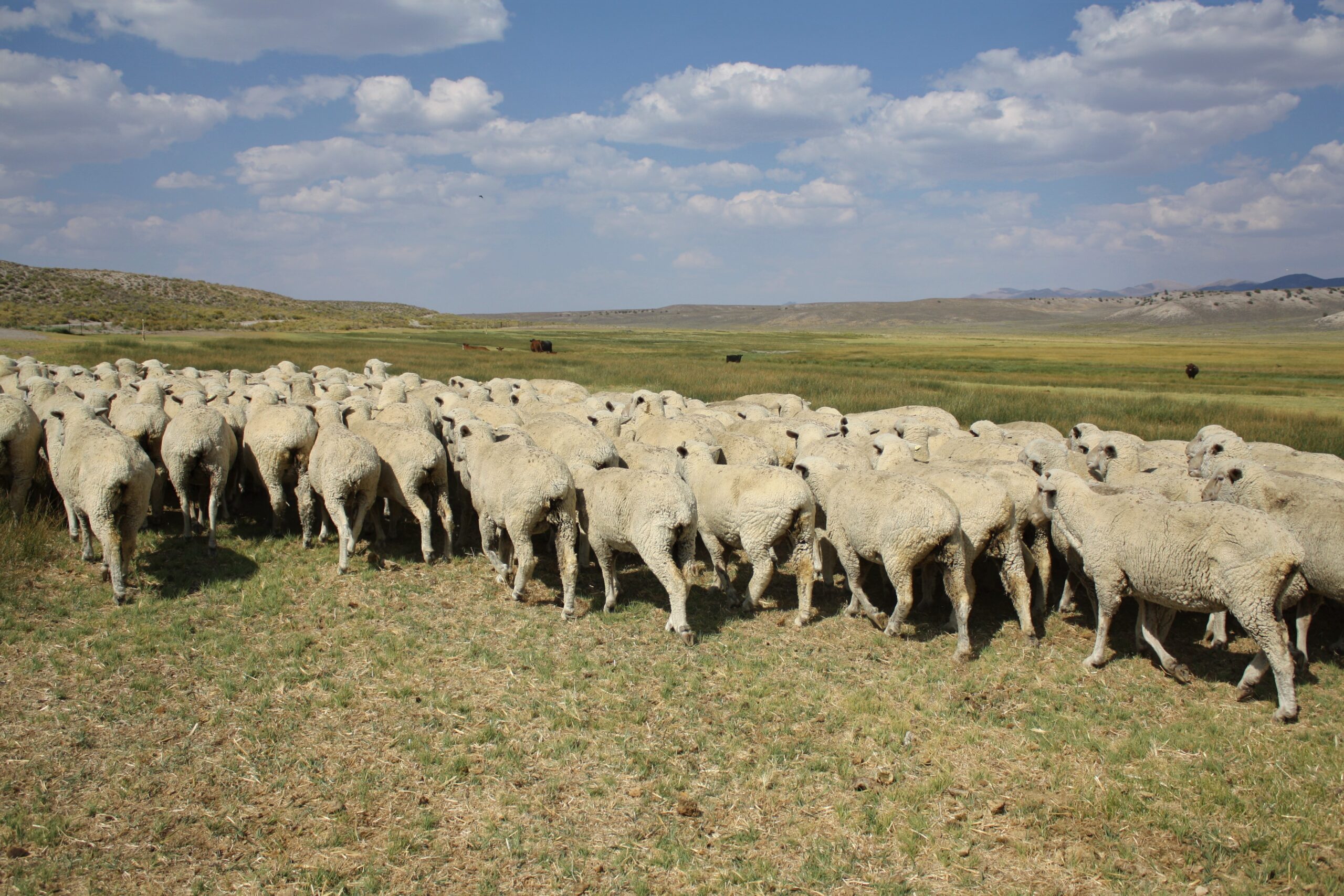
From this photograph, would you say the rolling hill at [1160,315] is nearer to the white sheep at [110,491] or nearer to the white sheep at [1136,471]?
the white sheep at [1136,471]

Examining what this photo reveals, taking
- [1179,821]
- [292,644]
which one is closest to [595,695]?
[292,644]

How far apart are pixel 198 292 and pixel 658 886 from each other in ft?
409

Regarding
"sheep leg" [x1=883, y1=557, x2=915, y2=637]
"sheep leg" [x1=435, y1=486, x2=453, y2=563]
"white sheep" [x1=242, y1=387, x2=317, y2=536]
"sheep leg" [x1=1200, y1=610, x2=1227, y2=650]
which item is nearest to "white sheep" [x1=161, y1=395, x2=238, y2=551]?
"white sheep" [x1=242, y1=387, x2=317, y2=536]

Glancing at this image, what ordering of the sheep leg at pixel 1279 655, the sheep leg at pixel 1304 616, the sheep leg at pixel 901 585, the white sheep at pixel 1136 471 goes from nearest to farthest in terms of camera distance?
the sheep leg at pixel 1279 655
the sheep leg at pixel 1304 616
the sheep leg at pixel 901 585
the white sheep at pixel 1136 471

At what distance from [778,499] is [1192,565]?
12.9 ft

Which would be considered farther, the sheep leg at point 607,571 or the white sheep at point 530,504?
the sheep leg at point 607,571

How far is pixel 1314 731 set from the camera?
617 cm

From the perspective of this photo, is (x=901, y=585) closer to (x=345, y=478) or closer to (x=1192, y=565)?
(x=1192, y=565)

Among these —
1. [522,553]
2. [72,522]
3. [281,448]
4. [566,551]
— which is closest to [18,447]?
[72,522]

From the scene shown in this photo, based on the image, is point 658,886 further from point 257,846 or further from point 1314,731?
point 1314,731

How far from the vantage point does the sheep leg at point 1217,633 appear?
7.85 meters

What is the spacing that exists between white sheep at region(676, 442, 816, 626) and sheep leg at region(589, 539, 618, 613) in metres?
1.14

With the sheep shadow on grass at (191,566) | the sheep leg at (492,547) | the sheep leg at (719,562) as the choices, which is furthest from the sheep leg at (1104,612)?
the sheep shadow on grass at (191,566)

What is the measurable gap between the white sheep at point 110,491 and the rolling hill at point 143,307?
55.9m
